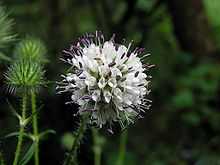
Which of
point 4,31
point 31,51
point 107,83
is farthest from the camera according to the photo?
point 4,31

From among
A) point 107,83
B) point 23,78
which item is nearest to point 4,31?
point 23,78

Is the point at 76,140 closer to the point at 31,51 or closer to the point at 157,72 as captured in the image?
the point at 31,51

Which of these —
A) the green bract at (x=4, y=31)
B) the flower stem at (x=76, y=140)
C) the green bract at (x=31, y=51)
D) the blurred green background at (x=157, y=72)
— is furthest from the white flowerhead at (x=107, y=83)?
the blurred green background at (x=157, y=72)

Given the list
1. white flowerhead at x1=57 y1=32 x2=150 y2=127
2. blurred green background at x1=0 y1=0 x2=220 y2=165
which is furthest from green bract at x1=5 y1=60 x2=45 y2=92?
blurred green background at x1=0 y1=0 x2=220 y2=165

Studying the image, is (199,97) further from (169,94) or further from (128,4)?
(128,4)

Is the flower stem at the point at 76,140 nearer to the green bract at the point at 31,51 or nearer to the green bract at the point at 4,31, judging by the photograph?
the green bract at the point at 31,51

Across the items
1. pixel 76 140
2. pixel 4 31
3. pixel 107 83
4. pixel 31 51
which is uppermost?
pixel 4 31
